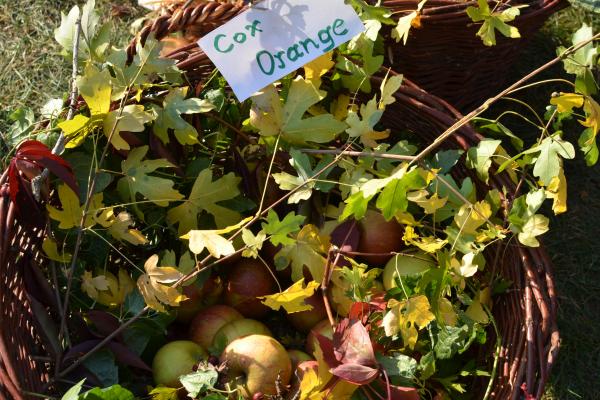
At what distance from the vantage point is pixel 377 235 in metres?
1.21

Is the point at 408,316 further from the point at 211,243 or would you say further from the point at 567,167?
the point at 567,167

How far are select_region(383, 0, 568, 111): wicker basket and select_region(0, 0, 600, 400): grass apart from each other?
9.5 inches

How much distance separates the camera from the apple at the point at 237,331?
111 cm

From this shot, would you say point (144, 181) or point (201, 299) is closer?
point (144, 181)

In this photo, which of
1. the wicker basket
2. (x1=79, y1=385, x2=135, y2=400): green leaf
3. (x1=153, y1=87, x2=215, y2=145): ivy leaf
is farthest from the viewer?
the wicker basket

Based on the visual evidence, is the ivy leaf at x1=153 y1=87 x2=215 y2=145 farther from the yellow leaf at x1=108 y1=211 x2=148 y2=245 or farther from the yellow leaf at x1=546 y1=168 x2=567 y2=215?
the yellow leaf at x1=546 y1=168 x2=567 y2=215

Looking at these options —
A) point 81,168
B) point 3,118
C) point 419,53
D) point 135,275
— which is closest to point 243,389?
point 135,275

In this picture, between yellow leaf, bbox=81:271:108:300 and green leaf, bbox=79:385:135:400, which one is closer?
green leaf, bbox=79:385:135:400

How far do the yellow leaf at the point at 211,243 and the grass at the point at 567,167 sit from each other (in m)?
0.83

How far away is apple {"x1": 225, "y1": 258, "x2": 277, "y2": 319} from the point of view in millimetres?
1204

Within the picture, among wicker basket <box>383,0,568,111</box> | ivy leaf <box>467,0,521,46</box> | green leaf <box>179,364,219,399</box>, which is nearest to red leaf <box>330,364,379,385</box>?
green leaf <box>179,364,219,399</box>

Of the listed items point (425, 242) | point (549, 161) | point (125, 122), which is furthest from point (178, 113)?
point (549, 161)

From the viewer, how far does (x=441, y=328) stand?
41.4 inches

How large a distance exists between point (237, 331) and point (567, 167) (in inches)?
39.9
